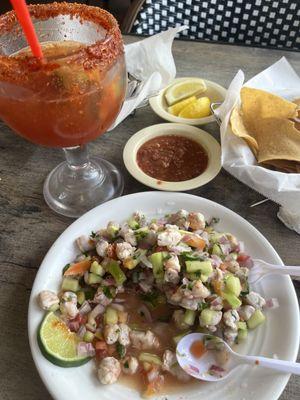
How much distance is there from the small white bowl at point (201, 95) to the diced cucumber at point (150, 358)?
81cm

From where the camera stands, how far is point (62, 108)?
1065 mm

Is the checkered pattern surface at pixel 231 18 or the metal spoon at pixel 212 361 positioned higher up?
the checkered pattern surface at pixel 231 18

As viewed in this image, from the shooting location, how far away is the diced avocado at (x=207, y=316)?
930mm

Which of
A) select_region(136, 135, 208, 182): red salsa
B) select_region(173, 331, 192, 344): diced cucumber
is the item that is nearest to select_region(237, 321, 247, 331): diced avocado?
select_region(173, 331, 192, 344): diced cucumber

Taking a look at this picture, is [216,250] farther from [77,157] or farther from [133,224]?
[77,157]

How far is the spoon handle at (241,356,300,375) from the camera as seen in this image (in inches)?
33.2

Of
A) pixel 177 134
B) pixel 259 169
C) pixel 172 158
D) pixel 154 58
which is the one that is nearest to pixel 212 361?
pixel 259 169

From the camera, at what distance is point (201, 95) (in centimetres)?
164

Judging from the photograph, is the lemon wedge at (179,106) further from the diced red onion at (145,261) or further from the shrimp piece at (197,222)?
the diced red onion at (145,261)

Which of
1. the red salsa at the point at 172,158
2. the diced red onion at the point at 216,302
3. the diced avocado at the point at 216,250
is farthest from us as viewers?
the red salsa at the point at 172,158

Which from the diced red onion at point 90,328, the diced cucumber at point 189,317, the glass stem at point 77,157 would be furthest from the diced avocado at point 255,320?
the glass stem at point 77,157

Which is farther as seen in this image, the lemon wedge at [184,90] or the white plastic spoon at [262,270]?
the lemon wedge at [184,90]

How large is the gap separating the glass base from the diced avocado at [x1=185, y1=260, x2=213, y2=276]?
446mm

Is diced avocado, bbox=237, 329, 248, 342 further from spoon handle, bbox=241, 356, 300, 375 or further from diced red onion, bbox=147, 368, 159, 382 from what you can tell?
diced red onion, bbox=147, 368, 159, 382
